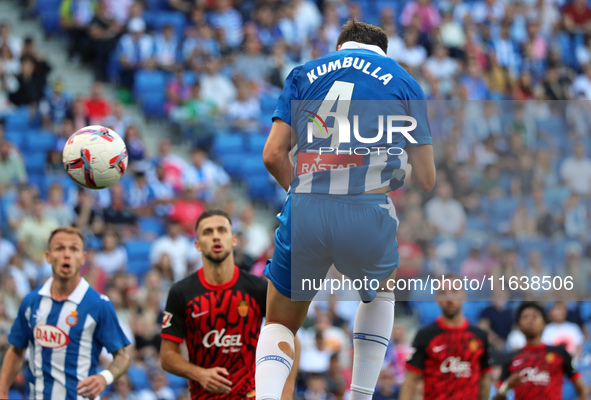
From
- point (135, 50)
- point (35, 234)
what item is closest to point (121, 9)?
point (135, 50)

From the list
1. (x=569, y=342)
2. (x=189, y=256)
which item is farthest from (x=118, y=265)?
(x=569, y=342)

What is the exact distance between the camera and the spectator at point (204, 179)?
13.8 metres

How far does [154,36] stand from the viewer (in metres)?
15.3

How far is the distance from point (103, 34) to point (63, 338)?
8.90 meters

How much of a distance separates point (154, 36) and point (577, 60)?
8817mm

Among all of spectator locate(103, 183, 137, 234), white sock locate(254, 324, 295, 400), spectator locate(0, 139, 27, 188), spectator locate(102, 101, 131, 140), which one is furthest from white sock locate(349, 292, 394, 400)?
spectator locate(102, 101, 131, 140)

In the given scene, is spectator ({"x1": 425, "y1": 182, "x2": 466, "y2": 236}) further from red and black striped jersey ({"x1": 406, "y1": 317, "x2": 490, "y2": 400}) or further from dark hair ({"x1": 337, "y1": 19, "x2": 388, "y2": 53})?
dark hair ({"x1": 337, "y1": 19, "x2": 388, "y2": 53})

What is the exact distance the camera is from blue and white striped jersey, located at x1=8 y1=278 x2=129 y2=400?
6996 millimetres

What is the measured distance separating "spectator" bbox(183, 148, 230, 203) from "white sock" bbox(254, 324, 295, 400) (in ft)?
28.5

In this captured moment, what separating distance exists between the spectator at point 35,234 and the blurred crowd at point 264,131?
18mm

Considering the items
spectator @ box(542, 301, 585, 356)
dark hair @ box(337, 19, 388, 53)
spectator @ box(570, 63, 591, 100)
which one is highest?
spectator @ box(570, 63, 591, 100)

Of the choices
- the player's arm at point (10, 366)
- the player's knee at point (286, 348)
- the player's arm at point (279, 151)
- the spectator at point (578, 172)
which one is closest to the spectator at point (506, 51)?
the spectator at point (578, 172)

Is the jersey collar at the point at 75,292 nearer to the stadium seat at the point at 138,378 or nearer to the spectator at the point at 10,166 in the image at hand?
the stadium seat at the point at 138,378

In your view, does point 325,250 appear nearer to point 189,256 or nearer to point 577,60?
point 189,256
